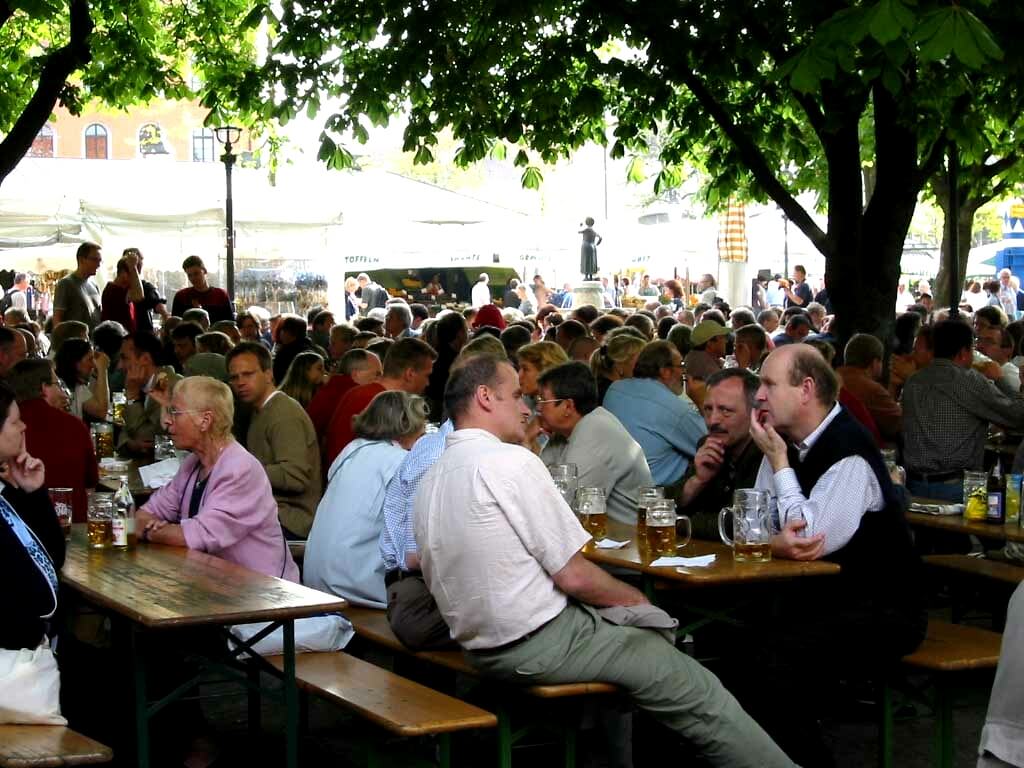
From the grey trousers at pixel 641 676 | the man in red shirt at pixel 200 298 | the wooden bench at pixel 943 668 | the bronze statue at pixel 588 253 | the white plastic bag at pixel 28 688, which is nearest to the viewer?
the white plastic bag at pixel 28 688

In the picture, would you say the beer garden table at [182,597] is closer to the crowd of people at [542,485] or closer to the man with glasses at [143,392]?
the crowd of people at [542,485]

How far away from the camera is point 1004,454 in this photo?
33.2 feet

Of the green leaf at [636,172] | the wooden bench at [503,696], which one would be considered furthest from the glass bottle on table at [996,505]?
the green leaf at [636,172]

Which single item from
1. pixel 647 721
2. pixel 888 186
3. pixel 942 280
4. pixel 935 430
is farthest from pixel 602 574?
pixel 942 280

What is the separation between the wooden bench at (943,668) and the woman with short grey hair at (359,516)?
2.10 meters

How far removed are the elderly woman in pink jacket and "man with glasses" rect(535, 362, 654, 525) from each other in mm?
1375

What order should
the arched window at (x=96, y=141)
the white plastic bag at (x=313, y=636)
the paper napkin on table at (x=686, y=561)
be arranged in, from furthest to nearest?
the arched window at (x=96, y=141), the white plastic bag at (x=313, y=636), the paper napkin on table at (x=686, y=561)

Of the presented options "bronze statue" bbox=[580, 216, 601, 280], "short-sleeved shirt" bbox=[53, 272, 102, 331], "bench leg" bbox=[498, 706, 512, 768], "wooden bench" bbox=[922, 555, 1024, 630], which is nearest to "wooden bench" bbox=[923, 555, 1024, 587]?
"wooden bench" bbox=[922, 555, 1024, 630]

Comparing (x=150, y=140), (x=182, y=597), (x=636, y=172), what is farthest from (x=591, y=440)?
(x=150, y=140)

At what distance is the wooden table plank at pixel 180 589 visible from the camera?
519 centimetres

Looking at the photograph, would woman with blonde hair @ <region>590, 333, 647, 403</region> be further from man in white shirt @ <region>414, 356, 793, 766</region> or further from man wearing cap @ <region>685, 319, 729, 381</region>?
man in white shirt @ <region>414, 356, 793, 766</region>

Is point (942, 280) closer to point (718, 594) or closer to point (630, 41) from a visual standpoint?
point (630, 41)

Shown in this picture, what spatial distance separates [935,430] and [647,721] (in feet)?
10.9

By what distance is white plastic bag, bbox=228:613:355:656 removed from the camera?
613cm
